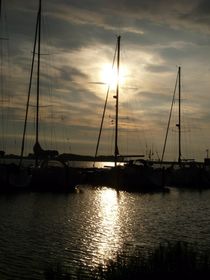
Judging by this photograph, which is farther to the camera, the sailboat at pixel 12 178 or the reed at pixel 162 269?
the sailboat at pixel 12 178

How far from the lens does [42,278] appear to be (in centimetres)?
1496

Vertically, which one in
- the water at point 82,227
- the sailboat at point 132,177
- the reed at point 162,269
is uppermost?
the sailboat at point 132,177

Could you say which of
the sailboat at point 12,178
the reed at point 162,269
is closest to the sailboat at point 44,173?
the sailboat at point 12,178

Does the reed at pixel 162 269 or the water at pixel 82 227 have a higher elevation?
the reed at pixel 162 269

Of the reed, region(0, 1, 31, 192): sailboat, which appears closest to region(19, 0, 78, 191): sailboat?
region(0, 1, 31, 192): sailboat

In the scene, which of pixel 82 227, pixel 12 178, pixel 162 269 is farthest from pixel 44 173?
pixel 162 269

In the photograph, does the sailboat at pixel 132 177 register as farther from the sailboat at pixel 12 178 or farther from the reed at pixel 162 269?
the reed at pixel 162 269

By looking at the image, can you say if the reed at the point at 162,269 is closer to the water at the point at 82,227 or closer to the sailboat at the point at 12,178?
the water at the point at 82,227

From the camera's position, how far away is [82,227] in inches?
1022

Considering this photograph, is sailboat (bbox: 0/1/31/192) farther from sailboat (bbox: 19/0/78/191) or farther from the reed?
the reed

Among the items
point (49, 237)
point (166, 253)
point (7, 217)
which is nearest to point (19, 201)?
point (7, 217)

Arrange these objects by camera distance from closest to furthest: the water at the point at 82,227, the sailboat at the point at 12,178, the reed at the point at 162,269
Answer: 1. the reed at the point at 162,269
2. the water at the point at 82,227
3. the sailboat at the point at 12,178

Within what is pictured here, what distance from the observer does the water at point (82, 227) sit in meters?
17.9

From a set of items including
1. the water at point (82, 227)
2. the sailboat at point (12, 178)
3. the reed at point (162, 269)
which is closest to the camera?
the reed at point (162, 269)
